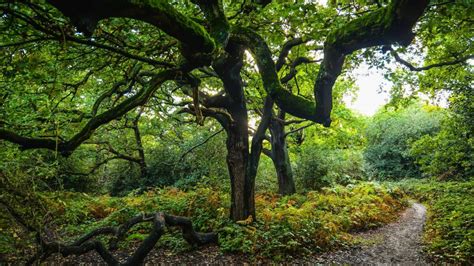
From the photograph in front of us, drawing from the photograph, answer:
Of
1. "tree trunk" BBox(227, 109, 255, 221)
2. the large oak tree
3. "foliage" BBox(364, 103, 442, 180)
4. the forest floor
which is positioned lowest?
the forest floor

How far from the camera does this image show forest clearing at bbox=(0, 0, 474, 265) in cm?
426

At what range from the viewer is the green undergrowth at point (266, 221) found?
25.2 feet

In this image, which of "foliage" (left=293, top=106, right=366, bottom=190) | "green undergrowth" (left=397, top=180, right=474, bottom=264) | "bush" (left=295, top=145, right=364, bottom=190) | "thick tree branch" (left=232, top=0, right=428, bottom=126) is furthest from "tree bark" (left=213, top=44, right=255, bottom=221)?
"bush" (left=295, top=145, right=364, bottom=190)

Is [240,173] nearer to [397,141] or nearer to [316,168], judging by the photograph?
[316,168]

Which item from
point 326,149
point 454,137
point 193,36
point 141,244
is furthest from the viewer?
point 326,149

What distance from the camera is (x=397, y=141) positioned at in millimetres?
28281

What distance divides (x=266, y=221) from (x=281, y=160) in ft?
18.1

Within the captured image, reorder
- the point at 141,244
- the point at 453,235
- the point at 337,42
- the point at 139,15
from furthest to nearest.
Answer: the point at 453,235
the point at 141,244
the point at 337,42
the point at 139,15

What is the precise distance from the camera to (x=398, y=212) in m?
13.6

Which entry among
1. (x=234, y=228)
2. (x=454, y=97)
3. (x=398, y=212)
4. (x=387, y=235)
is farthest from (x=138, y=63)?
(x=398, y=212)

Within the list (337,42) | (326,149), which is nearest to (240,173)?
(337,42)

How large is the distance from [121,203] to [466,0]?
13385 mm

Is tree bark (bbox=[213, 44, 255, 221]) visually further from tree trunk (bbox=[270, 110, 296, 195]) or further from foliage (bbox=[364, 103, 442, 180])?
foliage (bbox=[364, 103, 442, 180])

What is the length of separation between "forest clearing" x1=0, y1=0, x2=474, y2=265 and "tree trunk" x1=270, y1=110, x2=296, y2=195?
52 millimetres
